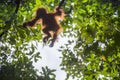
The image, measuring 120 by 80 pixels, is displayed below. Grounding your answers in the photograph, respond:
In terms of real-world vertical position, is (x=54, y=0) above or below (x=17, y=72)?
above

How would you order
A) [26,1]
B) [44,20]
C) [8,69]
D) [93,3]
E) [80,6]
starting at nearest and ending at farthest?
[44,20] → [80,6] → [93,3] → [26,1] → [8,69]

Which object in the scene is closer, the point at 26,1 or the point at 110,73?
the point at 110,73

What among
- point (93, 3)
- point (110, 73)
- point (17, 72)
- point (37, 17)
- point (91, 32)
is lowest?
point (110, 73)

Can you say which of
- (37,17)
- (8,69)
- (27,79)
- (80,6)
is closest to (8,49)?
(8,69)

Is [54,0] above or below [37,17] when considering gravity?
above

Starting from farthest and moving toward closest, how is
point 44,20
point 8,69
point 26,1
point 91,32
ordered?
point 8,69
point 26,1
point 91,32
point 44,20

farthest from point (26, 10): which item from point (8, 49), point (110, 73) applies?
point (110, 73)

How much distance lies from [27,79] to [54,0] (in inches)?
195

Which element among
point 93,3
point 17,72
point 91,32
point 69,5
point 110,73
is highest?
point 69,5

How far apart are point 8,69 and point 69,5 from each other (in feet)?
18.3

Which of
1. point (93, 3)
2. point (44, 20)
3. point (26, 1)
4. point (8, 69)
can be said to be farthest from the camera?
point (8, 69)

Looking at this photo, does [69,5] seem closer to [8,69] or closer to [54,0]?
[54,0]

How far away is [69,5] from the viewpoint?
48.9 feet

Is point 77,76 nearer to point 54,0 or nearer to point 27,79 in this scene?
point 27,79
